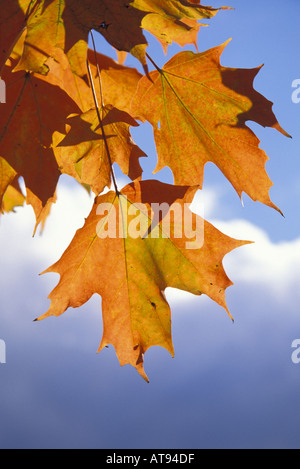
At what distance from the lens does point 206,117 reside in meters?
1.04

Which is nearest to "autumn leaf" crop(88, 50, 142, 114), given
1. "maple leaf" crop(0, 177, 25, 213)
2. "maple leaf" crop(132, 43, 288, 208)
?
"maple leaf" crop(132, 43, 288, 208)

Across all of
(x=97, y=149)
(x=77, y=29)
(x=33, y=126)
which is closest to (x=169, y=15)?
(x=77, y=29)

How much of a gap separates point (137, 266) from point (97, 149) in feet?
1.02

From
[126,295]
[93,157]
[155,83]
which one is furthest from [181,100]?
[126,295]

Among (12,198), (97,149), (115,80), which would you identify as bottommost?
(97,149)

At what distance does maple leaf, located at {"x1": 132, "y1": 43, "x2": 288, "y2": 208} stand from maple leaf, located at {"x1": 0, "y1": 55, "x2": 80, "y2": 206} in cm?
19

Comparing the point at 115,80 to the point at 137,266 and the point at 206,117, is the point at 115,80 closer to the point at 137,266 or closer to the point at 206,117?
the point at 206,117

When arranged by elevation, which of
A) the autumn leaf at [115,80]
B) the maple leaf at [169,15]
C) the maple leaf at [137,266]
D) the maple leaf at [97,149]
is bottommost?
the maple leaf at [137,266]

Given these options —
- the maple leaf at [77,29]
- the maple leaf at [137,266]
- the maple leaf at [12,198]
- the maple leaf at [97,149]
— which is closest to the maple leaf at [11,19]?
the maple leaf at [77,29]

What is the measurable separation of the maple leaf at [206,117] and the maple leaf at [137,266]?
96 mm

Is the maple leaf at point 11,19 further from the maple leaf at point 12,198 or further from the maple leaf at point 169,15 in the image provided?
the maple leaf at point 12,198

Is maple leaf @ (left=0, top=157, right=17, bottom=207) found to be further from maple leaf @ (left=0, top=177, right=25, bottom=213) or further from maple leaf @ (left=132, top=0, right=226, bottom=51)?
maple leaf @ (left=132, top=0, right=226, bottom=51)

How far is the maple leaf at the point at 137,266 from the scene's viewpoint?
1.03m

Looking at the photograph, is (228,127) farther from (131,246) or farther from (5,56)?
(5,56)
